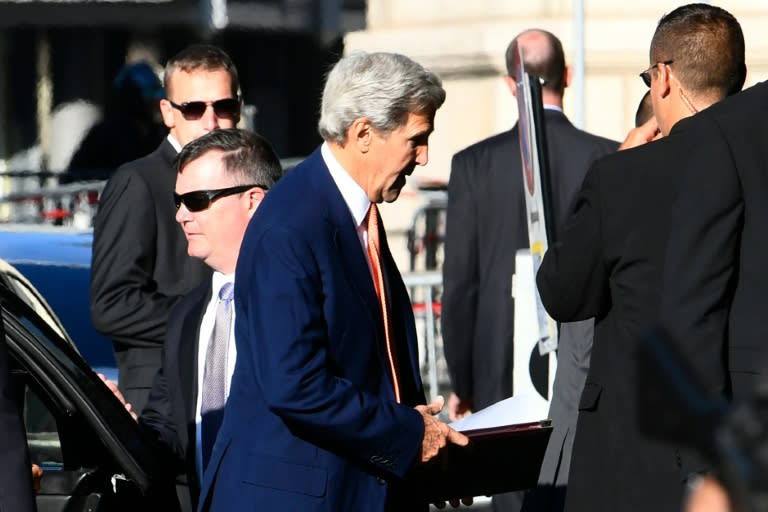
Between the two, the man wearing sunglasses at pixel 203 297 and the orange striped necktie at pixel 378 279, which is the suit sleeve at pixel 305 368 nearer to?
the orange striped necktie at pixel 378 279

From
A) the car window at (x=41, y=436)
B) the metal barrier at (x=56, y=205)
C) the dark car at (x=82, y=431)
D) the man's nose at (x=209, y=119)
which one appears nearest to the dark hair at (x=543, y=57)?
the man's nose at (x=209, y=119)

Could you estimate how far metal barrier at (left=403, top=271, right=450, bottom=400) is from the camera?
32.4 ft

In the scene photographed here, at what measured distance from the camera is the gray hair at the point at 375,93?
3746 mm

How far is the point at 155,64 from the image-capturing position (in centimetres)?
2017

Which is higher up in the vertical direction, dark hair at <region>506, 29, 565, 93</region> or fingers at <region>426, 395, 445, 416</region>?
dark hair at <region>506, 29, 565, 93</region>

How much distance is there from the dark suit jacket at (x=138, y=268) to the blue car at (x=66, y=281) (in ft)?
2.52

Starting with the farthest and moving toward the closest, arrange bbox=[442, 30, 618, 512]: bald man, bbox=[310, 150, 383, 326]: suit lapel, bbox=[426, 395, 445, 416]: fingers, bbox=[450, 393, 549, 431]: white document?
1. bbox=[442, 30, 618, 512]: bald man
2. bbox=[450, 393, 549, 431]: white document
3. bbox=[426, 395, 445, 416]: fingers
4. bbox=[310, 150, 383, 326]: suit lapel

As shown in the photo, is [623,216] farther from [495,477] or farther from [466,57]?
[466,57]

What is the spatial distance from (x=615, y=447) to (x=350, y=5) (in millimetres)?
13139

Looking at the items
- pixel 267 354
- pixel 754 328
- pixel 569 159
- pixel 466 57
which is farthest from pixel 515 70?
pixel 466 57

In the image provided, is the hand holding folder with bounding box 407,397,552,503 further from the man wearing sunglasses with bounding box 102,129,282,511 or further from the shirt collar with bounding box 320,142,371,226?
the man wearing sunglasses with bounding box 102,129,282,511

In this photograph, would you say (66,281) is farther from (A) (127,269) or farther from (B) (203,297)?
(B) (203,297)

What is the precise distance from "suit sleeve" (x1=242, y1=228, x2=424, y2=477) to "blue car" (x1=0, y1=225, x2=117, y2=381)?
270 cm

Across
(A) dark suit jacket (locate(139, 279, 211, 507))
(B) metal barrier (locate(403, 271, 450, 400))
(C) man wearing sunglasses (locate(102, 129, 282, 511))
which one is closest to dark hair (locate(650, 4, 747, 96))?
(C) man wearing sunglasses (locate(102, 129, 282, 511))
